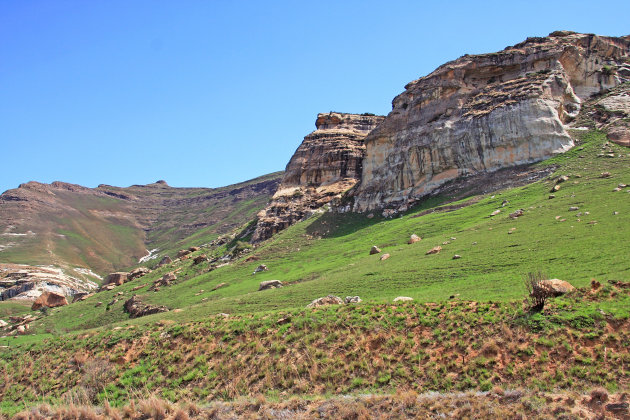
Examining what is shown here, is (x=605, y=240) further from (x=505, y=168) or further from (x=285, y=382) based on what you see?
(x=505, y=168)

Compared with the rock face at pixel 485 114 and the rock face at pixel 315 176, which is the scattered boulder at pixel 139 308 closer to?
the rock face at pixel 315 176

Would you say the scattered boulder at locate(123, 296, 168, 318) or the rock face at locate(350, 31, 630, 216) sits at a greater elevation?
the rock face at locate(350, 31, 630, 216)

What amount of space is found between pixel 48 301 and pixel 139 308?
29.9 meters

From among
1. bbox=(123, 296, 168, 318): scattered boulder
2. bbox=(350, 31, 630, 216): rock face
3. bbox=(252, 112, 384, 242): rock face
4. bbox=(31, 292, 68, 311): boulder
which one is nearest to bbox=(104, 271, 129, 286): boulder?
bbox=(31, 292, 68, 311): boulder

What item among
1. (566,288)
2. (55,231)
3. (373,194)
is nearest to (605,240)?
(566,288)

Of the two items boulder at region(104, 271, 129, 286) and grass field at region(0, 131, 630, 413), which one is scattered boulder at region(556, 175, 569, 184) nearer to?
grass field at region(0, 131, 630, 413)

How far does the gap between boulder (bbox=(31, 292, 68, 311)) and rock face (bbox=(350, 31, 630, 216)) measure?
51855mm

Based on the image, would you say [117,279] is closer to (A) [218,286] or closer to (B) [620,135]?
(A) [218,286]

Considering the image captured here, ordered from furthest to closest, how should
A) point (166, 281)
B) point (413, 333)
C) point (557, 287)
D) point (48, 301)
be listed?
point (48, 301) < point (166, 281) < point (413, 333) < point (557, 287)

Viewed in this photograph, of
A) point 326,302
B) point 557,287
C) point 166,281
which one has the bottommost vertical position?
point 166,281

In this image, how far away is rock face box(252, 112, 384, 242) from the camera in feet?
289

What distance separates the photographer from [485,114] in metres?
64.7

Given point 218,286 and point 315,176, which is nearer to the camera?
point 218,286

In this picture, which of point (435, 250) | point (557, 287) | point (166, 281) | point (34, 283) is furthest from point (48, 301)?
point (557, 287)
